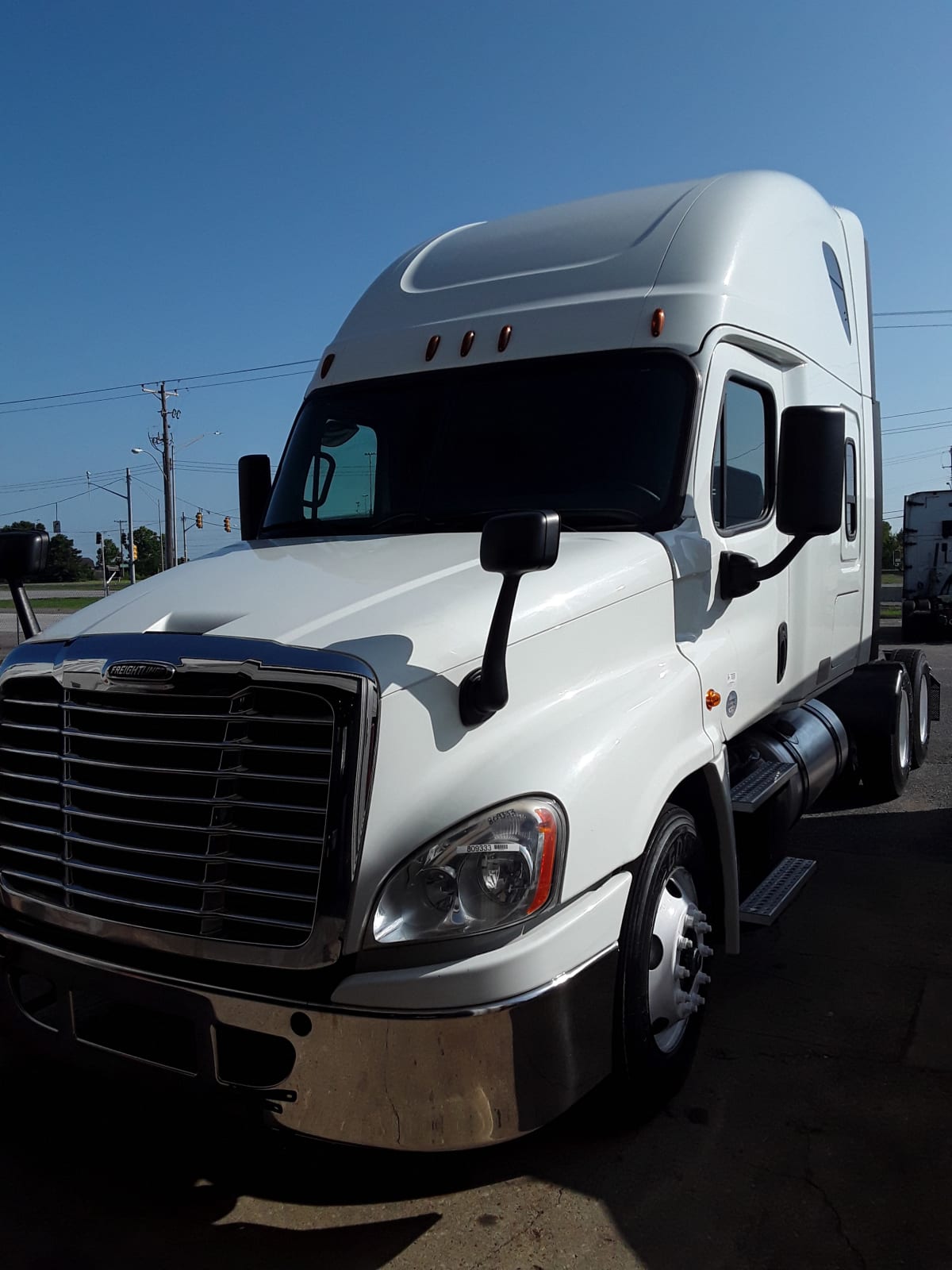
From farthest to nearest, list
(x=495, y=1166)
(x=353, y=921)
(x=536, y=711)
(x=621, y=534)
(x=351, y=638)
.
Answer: (x=621, y=534) → (x=495, y=1166) → (x=536, y=711) → (x=351, y=638) → (x=353, y=921)

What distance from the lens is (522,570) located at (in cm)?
277

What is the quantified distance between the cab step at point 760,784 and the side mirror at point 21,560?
2.77 meters

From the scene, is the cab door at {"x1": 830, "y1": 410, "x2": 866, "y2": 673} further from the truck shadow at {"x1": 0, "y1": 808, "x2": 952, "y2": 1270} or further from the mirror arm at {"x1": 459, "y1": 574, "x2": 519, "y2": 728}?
the mirror arm at {"x1": 459, "y1": 574, "x2": 519, "y2": 728}

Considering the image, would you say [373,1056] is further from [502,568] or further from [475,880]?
[502,568]

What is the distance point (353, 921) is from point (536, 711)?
0.78 meters

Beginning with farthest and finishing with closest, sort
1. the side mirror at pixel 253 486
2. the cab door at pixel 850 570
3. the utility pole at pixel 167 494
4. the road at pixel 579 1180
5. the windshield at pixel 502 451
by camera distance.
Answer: the utility pole at pixel 167 494 → the cab door at pixel 850 570 → the side mirror at pixel 253 486 → the windshield at pixel 502 451 → the road at pixel 579 1180

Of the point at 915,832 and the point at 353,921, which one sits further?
the point at 915,832

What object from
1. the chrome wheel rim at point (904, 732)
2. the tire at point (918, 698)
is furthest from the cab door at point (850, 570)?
the tire at point (918, 698)

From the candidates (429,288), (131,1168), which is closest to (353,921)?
(131,1168)

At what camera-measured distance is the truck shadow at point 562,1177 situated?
2.87m

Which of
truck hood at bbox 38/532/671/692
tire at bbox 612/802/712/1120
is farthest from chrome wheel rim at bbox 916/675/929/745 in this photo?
truck hood at bbox 38/532/671/692

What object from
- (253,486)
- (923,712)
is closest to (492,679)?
(253,486)

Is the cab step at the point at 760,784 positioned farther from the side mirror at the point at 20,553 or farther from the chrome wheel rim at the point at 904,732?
the side mirror at the point at 20,553

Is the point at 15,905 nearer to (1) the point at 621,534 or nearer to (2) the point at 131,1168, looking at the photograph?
(2) the point at 131,1168
